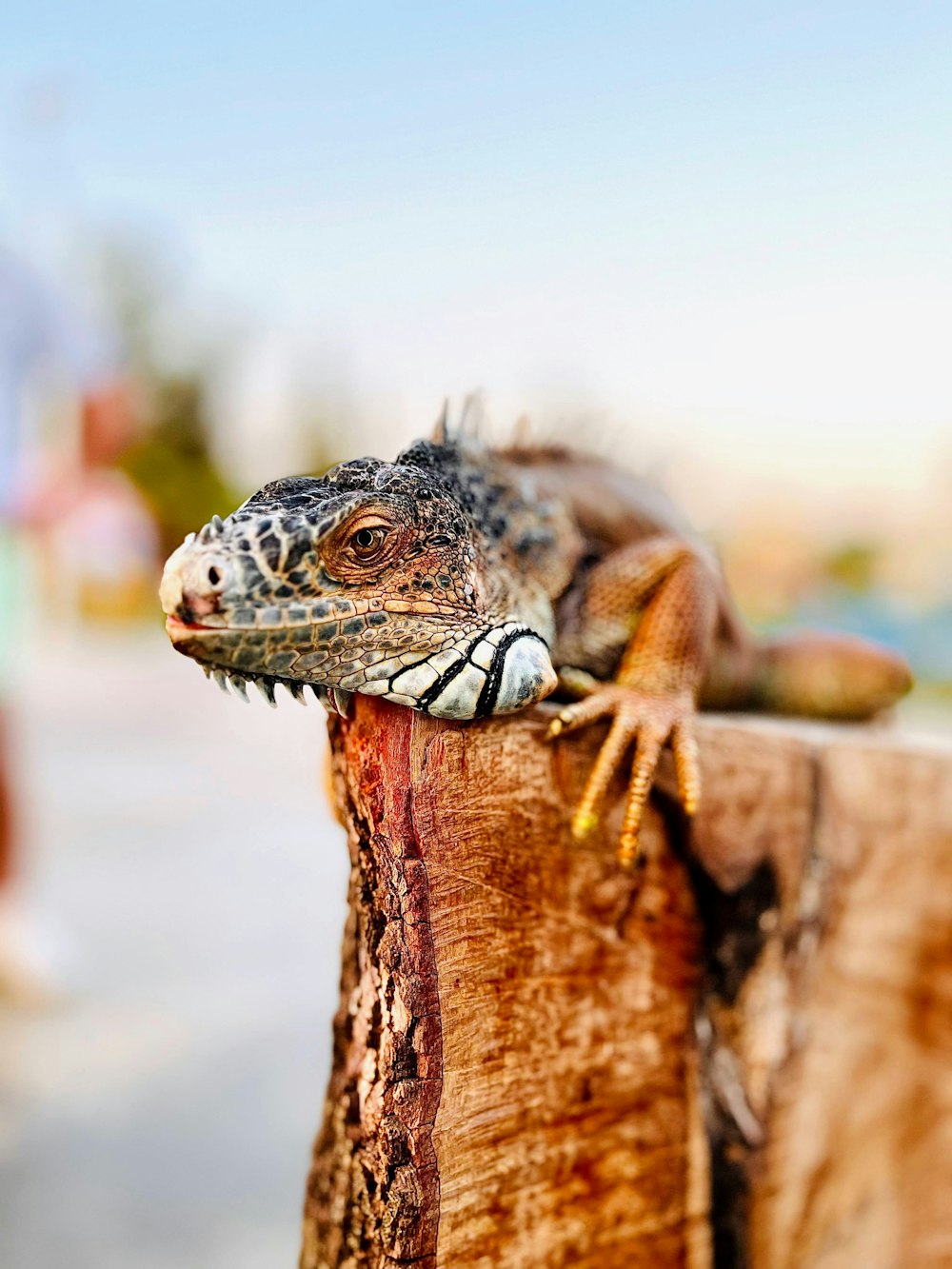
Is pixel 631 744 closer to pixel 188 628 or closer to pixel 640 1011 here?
pixel 640 1011

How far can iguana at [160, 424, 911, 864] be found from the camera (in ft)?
4.08

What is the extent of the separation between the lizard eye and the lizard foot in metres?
0.38

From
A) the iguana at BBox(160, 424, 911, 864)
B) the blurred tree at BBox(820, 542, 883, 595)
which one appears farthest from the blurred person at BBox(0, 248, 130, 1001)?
the blurred tree at BBox(820, 542, 883, 595)

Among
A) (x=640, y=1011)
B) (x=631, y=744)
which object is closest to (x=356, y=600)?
(x=631, y=744)

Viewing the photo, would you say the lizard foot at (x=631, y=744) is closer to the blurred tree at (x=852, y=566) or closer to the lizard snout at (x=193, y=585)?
the lizard snout at (x=193, y=585)

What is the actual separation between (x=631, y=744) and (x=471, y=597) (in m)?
0.37

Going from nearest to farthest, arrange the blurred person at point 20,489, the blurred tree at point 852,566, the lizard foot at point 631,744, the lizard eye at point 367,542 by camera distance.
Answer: the lizard eye at point 367,542, the lizard foot at point 631,744, the blurred person at point 20,489, the blurred tree at point 852,566

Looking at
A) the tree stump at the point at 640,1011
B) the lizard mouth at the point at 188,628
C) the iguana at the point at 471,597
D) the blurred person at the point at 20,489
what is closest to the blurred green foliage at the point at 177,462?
the blurred person at the point at 20,489

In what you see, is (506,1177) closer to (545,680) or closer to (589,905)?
(589,905)

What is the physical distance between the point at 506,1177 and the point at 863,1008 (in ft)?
3.28

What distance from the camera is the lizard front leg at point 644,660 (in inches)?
61.9

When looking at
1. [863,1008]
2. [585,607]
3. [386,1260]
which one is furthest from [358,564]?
[863,1008]

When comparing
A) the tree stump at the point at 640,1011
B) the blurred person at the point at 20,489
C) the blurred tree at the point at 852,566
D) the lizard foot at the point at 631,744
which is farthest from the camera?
the blurred tree at the point at 852,566

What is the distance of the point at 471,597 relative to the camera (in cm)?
142
